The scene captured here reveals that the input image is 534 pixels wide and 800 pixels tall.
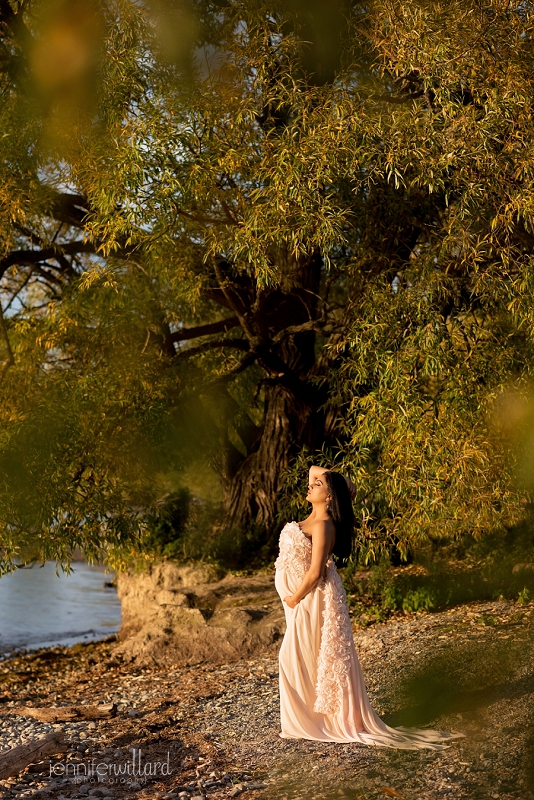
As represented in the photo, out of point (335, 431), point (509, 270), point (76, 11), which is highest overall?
point (76, 11)

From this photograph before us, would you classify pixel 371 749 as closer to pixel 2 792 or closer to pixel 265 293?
pixel 2 792

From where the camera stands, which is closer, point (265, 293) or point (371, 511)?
point (371, 511)

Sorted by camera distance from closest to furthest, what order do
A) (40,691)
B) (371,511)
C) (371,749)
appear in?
(371,749), (371,511), (40,691)

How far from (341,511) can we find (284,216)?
3.14 m

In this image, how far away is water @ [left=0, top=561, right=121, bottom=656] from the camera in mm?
17547

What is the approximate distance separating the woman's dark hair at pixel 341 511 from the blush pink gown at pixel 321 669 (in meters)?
0.15

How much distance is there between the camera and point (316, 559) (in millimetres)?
6168

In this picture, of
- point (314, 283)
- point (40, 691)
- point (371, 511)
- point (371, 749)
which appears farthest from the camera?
point (314, 283)

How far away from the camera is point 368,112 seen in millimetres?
8555

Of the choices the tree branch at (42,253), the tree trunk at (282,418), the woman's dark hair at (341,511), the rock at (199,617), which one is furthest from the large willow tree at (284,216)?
the woman's dark hair at (341,511)

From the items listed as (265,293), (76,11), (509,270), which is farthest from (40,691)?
(76,11)

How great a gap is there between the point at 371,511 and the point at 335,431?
100 inches

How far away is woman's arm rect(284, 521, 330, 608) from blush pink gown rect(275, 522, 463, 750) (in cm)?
9

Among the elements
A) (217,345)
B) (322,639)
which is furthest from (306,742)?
(217,345)
